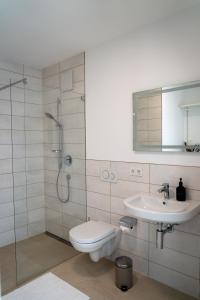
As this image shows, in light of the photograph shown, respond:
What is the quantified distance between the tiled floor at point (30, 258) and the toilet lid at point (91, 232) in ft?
1.90

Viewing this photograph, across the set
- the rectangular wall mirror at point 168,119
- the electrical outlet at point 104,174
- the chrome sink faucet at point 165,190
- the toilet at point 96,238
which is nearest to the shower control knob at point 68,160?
the electrical outlet at point 104,174

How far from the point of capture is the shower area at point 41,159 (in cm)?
275

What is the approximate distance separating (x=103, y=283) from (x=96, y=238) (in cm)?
46

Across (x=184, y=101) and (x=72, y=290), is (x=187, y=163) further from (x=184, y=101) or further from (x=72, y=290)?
(x=72, y=290)

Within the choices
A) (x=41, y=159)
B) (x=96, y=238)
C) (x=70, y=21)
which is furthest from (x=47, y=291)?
(x=70, y=21)

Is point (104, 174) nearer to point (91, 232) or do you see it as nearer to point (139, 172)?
point (139, 172)

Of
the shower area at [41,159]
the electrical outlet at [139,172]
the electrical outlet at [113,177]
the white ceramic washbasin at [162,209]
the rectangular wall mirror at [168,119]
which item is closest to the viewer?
the white ceramic washbasin at [162,209]

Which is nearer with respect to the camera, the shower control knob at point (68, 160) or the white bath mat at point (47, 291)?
the white bath mat at point (47, 291)

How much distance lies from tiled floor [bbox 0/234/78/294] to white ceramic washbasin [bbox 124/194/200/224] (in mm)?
1258

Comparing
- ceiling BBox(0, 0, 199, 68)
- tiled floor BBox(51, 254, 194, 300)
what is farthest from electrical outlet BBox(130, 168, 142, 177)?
ceiling BBox(0, 0, 199, 68)

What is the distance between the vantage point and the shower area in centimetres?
275

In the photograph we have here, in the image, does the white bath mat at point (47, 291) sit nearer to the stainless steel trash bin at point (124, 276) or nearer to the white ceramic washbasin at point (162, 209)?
the stainless steel trash bin at point (124, 276)

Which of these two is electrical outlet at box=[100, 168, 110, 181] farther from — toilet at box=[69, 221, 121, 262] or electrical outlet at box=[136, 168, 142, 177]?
toilet at box=[69, 221, 121, 262]

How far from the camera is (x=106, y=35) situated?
225cm
